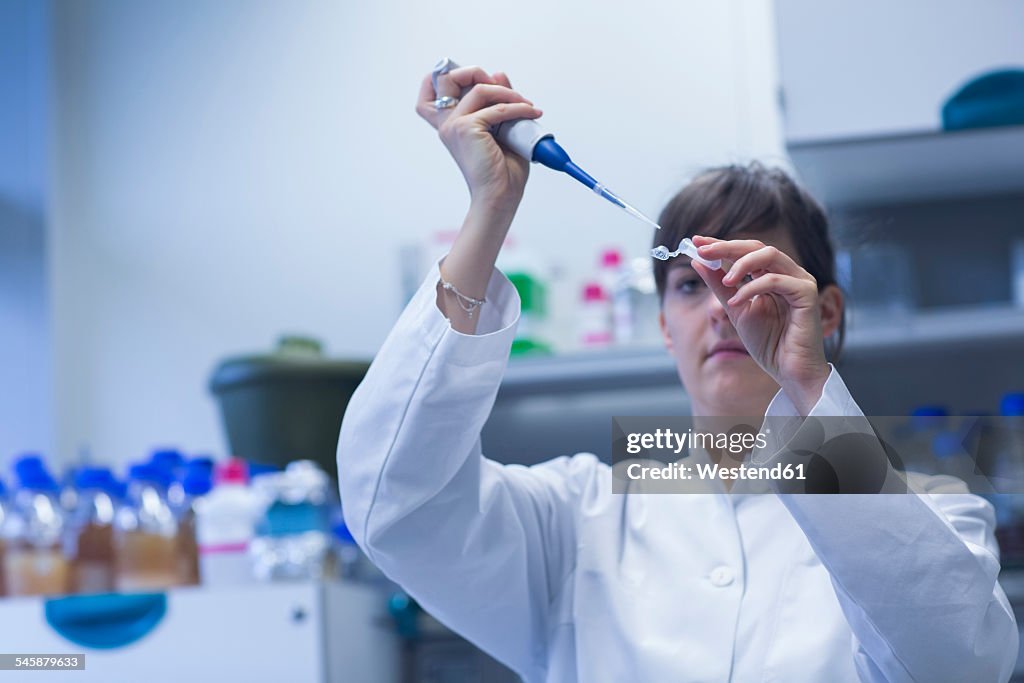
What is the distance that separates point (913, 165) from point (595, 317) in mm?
504

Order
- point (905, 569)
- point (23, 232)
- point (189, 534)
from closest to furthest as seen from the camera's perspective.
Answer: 1. point (905, 569)
2. point (189, 534)
3. point (23, 232)

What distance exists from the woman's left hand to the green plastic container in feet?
3.28

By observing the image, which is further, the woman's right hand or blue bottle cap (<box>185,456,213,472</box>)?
blue bottle cap (<box>185,456,213,472</box>)

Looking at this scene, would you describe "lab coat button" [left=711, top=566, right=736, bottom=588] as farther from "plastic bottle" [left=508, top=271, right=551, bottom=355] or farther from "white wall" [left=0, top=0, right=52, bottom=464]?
"white wall" [left=0, top=0, right=52, bottom=464]

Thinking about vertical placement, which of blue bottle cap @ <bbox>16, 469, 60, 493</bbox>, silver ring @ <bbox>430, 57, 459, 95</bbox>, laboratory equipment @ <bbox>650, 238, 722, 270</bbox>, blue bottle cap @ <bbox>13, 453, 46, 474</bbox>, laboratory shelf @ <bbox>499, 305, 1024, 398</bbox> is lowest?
blue bottle cap @ <bbox>16, 469, 60, 493</bbox>

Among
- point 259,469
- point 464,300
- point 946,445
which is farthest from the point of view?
point 259,469

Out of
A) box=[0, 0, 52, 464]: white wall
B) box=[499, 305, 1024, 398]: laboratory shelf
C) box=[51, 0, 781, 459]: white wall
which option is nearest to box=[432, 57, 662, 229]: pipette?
box=[51, 0, 781, 459]: white wall

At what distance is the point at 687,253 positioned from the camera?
634 millimetres

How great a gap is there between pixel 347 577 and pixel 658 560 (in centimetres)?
95

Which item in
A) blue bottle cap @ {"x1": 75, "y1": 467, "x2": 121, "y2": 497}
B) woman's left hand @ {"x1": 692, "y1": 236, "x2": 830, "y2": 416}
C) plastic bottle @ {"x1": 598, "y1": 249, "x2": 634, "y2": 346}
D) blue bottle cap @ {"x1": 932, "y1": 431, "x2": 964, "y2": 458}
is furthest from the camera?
plastic bottle @ {"x1": 598, "y1": 249, "x2": 634, "y2": 346}

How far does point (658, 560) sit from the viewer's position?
2.54ft

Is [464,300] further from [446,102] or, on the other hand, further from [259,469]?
[259,469]

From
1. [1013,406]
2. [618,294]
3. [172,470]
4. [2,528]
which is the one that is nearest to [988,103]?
[1013,406]

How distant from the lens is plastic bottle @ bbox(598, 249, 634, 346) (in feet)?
4.86
